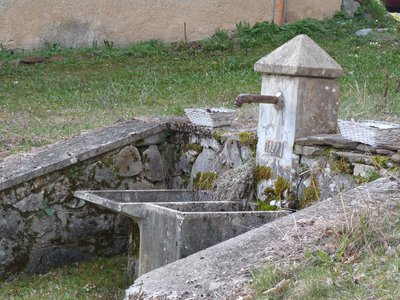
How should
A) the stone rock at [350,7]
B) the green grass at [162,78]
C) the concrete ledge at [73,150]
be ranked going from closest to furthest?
1. the concrete ledge at [73,150]
2. the green grass at [162,78]
3. the stone rock at [350,7]

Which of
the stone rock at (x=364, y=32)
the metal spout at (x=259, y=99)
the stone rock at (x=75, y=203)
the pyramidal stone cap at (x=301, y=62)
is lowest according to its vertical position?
the stone rock at (x=75, y=203)

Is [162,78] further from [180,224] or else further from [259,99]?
[180,224]

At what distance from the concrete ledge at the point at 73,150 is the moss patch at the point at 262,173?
125 centimetres

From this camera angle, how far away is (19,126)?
782 cm

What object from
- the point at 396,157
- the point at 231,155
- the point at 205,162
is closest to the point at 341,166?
the point at 396,157

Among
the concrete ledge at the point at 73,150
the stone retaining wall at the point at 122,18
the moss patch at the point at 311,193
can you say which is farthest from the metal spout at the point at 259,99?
the stone retaining wall at the point at 122,18

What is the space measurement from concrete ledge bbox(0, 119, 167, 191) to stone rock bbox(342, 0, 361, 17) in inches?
302

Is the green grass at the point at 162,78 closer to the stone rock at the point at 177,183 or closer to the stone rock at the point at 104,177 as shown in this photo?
the stone rock at the point at 104,177

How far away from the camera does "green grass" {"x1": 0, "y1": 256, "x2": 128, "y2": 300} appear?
570cm

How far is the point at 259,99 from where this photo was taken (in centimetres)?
550

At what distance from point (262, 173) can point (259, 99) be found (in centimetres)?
59

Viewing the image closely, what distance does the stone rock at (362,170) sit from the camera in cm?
502

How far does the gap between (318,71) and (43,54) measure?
727cm

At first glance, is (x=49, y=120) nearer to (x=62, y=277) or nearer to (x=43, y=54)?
(x=62, y=277)
